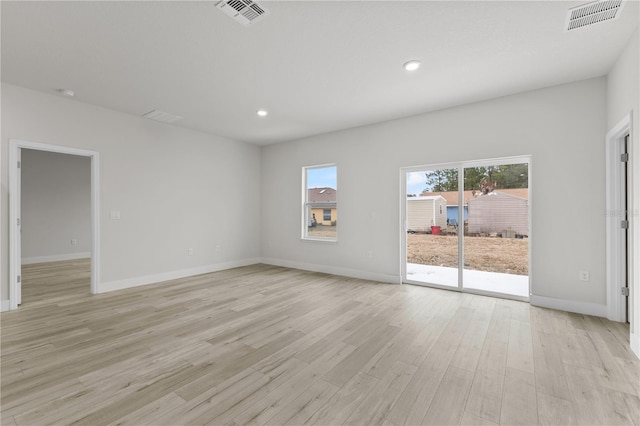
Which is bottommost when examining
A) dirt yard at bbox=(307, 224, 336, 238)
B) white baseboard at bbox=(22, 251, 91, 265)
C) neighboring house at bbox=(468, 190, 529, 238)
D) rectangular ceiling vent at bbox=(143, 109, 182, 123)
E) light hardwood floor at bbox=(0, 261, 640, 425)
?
light hardwood floor at bbox=(0, 261, 640, 425)

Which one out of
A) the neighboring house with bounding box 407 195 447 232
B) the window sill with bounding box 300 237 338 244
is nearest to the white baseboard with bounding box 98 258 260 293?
the window sill with bounding box 300 237 338 244

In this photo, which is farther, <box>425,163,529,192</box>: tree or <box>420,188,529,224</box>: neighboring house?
<box>420,188,529,224</box>: neighboring house

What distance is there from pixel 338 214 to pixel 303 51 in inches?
132

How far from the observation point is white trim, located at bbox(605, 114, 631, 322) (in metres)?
3.18

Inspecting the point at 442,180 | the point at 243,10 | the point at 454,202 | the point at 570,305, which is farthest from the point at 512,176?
the point at 243,10

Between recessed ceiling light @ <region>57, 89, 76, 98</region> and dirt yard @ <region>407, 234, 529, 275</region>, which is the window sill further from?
recessed ceiling light @ <region>57, 89, 76, 98</region>

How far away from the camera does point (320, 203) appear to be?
20.0ft

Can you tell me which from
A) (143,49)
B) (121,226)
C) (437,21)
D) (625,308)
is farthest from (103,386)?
(625,308)

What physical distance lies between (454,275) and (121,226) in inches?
214

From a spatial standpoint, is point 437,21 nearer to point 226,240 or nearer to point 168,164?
point 168,164

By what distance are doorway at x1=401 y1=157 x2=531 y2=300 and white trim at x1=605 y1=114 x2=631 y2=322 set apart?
0.77 meters

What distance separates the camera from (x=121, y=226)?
4.62 metres

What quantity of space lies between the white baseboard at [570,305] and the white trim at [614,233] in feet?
0.30

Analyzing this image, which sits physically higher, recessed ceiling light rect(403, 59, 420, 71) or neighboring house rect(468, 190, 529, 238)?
recessed ceiling light rect(403, 59, 420, 71)
